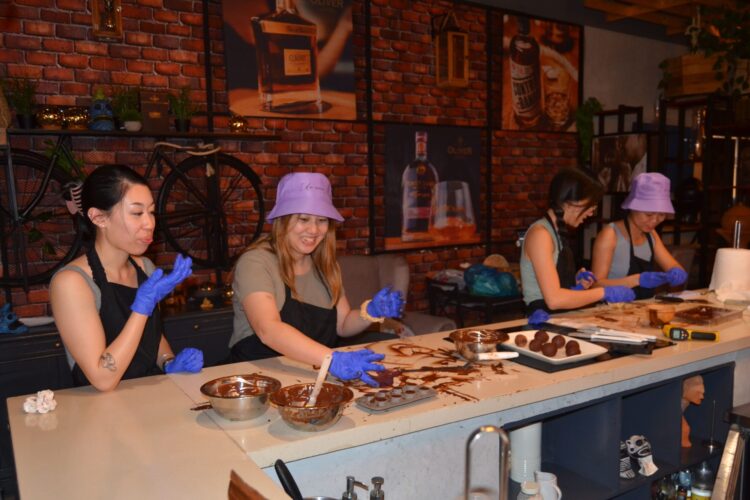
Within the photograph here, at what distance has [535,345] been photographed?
2.41m

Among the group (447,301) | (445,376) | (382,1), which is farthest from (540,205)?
(445,376)

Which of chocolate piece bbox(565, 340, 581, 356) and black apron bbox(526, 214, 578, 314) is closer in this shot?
chocolate piece bbox(565, 340, 581, 356)

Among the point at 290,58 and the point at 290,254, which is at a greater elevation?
the point at 290,58

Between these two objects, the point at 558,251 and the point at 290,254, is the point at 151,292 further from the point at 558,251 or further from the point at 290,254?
the point at 558,251

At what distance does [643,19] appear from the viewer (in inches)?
292

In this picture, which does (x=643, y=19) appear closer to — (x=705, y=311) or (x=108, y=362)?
(x=705, y=311)

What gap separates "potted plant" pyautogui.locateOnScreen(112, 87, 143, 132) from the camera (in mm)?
4055

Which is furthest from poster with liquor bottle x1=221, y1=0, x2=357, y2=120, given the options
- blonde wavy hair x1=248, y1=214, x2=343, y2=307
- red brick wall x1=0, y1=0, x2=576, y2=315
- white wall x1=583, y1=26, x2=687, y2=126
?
white wall x1=583, y1=26, x2=687, y2=126

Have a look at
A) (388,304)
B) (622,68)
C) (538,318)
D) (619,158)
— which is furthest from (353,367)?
(622,68)

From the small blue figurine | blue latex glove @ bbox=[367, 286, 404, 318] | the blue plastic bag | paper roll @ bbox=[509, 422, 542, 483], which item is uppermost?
the small blue figurine

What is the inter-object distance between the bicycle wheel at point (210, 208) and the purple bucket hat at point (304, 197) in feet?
7.04

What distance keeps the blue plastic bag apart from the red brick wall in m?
0.69

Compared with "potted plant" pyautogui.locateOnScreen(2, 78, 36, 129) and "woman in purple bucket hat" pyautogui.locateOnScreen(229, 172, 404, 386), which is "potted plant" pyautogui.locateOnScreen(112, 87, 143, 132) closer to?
"potted plant" pyautogui.locateOnScreen(2, 78, 36, 129)

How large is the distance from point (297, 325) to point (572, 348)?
45.8 inches
